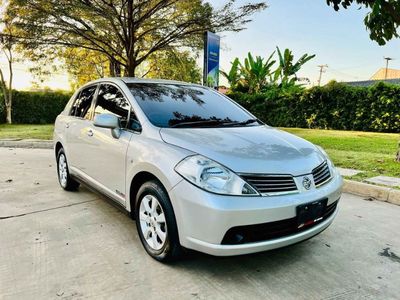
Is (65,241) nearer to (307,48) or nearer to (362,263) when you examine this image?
(362,263)

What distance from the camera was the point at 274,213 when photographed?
2.54 metres

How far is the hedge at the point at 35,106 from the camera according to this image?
19422 mm

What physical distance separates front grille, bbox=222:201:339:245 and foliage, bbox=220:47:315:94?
58.4 feet

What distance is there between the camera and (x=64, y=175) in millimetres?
5234

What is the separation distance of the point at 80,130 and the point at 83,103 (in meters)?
0.51

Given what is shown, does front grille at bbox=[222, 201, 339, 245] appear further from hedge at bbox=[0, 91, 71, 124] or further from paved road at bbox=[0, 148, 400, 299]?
hedge at bbox=[0, 91, 71, 124]

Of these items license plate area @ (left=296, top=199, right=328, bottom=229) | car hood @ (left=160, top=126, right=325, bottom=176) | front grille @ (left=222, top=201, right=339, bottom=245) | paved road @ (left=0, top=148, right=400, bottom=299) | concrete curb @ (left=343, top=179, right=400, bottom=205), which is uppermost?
car hood @ (left=160, top=126, right=325, bottom=176)

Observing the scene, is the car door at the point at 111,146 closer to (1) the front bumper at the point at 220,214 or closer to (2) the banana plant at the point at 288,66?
(1) the front bumper at the point at 220,214

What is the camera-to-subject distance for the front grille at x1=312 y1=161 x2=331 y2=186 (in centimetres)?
295

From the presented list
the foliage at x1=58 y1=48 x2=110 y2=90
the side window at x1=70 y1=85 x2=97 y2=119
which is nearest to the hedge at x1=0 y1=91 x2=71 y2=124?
the foliage at x1=58 y1=48 x2=110 y2=90

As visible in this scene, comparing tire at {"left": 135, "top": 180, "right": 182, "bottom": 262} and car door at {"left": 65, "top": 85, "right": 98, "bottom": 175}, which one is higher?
car door at {"left": 65, "top": 85, "right": 98, "bottom": 175}

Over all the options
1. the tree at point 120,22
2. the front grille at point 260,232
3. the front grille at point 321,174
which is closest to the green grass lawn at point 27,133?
the tree at point 120,22

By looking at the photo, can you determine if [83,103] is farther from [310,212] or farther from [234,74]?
[234,74]

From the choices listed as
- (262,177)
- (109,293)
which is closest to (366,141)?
(262,177)
